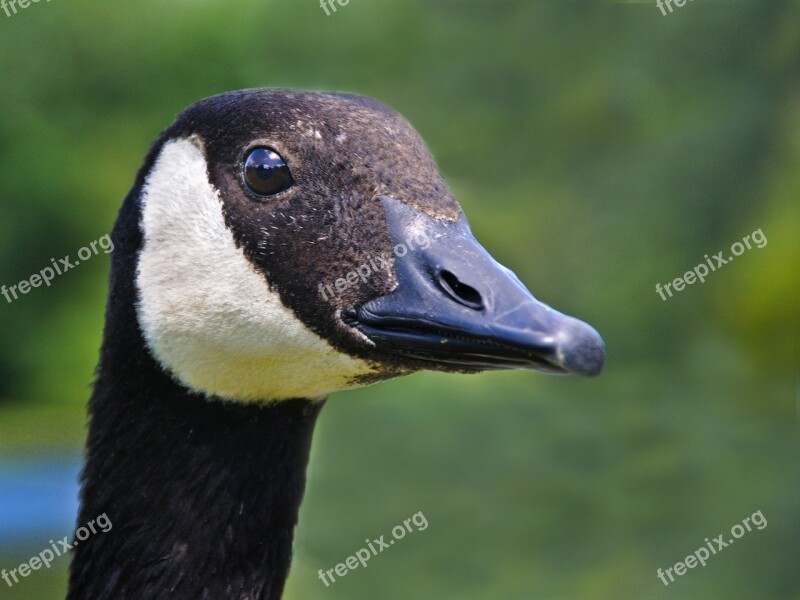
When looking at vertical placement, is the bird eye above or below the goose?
above

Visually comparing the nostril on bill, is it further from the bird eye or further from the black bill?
the bird eye

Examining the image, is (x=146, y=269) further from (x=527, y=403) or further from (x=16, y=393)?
(x=16, y=393)

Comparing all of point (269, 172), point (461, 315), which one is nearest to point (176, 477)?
point (269, 172)

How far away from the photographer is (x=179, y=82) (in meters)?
10.5

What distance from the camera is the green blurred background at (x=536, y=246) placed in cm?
838

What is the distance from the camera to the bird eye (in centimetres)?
225

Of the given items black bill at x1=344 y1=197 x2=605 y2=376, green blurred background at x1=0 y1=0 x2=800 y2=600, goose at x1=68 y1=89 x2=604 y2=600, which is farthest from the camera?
green blurred background at x1=0 y1=0 x2=800 y2=600

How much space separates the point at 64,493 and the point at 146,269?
764cm

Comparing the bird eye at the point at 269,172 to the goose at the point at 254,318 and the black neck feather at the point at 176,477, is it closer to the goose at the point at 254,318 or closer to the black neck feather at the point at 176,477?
the goose at the point at 254,318

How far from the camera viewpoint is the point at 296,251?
7.27ft

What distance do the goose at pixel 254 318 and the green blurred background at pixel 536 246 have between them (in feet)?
17.5

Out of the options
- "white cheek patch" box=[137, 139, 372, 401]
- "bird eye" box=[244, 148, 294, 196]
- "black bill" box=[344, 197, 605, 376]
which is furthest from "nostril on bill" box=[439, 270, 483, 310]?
"bird eye" box=[244, 148, 294, 196]

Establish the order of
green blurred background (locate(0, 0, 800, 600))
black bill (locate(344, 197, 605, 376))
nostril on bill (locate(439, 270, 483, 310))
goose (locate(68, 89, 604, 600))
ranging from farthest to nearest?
green blurred background (locate(0, 0, 800, 600))
goose (locate(68, 89, 604, 600))
nostril on bill (locate(439, 270, 483, 310))
black bill (locate(344, 197, 605, 376))

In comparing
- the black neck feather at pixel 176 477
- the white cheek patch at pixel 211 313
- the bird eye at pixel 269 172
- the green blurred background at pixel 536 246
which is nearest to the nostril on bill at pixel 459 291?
the white cheek patch at pixel 211 313
